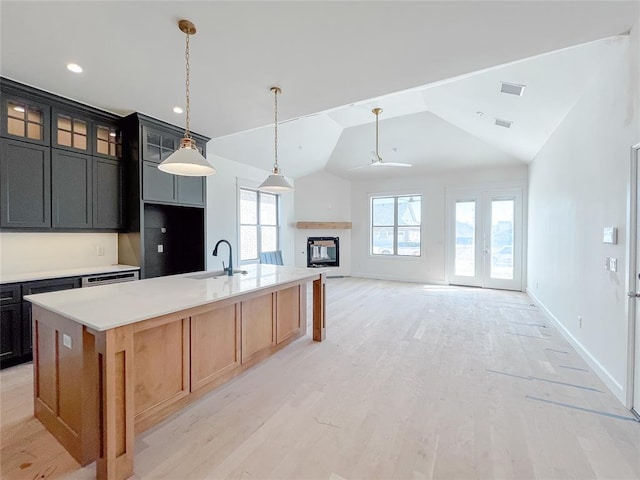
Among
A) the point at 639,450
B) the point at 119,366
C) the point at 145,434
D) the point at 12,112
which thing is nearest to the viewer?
the point at 119,366

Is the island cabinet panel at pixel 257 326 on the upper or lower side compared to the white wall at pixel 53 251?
lower

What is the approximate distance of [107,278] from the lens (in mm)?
3523

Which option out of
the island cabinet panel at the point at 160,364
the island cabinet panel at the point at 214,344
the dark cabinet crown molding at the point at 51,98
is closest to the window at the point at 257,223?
the dark cabinet crown molding at the point at 51,98

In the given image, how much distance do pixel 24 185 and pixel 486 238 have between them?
25.5 feet

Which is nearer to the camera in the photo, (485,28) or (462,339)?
(485,28)

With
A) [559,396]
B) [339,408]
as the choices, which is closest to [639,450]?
[559,396]

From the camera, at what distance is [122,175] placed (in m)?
3.95

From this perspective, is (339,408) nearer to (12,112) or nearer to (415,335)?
(415,335)

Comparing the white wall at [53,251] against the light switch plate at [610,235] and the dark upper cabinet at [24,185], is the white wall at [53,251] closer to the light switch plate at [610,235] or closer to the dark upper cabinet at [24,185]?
the dark upper cabinet at [24,185]

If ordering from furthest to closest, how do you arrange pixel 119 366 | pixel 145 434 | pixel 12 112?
pixel 12 112
pixel 145 434
pixel 119 366

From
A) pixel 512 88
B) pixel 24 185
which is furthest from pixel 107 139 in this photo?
pixel 512 88

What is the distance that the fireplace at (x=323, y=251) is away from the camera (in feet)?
27.4

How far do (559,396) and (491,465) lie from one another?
1221 mm

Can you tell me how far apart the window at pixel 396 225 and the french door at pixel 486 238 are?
844 mm
